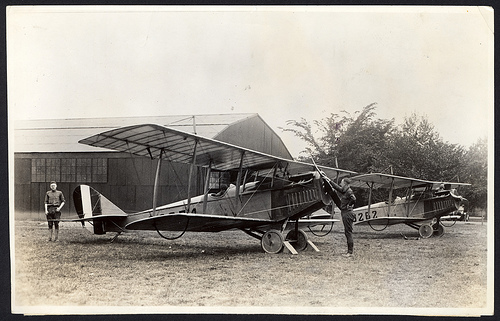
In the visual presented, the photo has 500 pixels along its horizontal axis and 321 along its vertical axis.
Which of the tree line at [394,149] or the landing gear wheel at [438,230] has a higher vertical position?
the tree line at [394,149]

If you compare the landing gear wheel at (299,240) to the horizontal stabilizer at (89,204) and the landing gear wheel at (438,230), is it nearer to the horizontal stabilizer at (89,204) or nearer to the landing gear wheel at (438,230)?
the horizontal stabilizer at (89,204)

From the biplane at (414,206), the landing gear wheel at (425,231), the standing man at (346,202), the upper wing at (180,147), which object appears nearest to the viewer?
the upper wing at (180,147)

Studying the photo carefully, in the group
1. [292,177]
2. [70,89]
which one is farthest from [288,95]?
[70,89]

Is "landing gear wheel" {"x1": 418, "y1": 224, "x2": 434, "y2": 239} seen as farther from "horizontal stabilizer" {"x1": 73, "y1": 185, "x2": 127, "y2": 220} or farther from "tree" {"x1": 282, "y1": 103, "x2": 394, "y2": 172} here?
"horizontal stabilizer" {"x1": 73, "y1": 185, "x2": 127, "y2": 220}

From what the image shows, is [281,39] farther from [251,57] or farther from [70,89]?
[70,89]

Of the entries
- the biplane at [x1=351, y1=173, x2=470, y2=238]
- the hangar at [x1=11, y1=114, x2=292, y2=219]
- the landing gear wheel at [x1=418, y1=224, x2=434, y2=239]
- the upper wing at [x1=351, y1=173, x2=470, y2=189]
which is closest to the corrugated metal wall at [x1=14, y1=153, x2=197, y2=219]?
the hangar at [x1=11, y1=114, x2=292, y2=219]

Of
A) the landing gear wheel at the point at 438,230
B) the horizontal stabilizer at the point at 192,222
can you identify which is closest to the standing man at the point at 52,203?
the horizontal stabilizer at the point at 192,222

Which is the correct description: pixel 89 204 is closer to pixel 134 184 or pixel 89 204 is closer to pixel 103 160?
pixel 134 184
